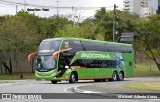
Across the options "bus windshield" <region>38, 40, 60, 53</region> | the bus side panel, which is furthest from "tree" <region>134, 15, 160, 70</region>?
"bus windshield" <region>38, 40, 60, 53</region>

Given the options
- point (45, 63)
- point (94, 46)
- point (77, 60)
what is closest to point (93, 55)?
point (94, 46)

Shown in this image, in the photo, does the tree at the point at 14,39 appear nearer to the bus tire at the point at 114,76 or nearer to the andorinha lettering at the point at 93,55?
the bus tire at the point at 114,76

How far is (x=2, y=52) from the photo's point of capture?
59812 mm

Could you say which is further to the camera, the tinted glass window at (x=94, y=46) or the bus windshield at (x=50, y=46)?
the tinted glass window at (x=94, y=46)

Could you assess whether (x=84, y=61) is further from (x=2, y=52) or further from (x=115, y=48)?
(x=2, y=52)

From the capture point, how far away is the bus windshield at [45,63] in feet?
113

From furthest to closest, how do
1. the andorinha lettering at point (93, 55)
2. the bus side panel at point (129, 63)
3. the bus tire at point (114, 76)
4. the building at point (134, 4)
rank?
the building at point (134, 4) < the bus side panel at point (129, 63) < the bus tire at point (114, 76) < the andorinha lettering at point (93, 55)

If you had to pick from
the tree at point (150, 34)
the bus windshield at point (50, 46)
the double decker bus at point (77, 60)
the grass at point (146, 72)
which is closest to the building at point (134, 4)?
the grass at point (146, 72)

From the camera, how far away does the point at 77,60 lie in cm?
3581

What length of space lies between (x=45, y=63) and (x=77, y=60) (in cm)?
300

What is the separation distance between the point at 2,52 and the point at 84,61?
25926mm

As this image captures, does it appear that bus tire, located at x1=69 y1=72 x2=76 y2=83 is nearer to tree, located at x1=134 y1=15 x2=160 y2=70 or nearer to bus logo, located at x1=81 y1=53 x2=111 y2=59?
bus logo, located at x1=81 y1=53 x2=111 y2=59

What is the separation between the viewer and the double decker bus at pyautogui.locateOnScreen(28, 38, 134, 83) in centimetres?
3431

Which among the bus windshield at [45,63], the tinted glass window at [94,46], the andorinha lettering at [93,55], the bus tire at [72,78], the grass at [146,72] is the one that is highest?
the tinted glass window at [94,46]
